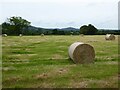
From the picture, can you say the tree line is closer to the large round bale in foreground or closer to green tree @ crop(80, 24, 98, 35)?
green tree @ crop(80, 24, 98, 35)

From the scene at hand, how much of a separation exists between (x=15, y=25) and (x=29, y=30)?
8.53 meters

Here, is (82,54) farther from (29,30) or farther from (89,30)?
(29,30)

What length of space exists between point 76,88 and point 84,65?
5673mm

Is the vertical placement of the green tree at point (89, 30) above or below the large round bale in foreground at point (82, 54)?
above

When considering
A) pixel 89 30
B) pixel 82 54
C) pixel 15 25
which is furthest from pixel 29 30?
pixel 82 54

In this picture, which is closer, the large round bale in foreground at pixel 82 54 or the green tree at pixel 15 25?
Result: the large round bale in foreground at pixel 82 54

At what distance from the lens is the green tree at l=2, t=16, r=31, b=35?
98.8 m

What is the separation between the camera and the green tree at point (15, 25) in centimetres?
9884

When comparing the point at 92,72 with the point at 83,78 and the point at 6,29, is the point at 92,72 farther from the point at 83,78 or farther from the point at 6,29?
Result: the point at 6,29

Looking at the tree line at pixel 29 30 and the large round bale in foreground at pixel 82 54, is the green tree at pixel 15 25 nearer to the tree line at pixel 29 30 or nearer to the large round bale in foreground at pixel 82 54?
the tree line at pixel 29 30

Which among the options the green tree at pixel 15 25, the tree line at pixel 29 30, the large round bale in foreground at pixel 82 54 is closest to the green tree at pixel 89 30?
the tree line at pixel 29 30

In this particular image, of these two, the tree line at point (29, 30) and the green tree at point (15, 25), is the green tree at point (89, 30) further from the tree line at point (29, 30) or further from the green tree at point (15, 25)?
the green tree at point (15, 25)

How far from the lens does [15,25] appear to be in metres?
108

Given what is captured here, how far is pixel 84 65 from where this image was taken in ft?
56.3
